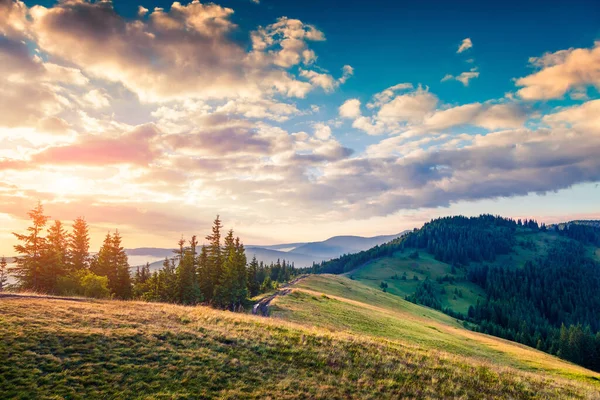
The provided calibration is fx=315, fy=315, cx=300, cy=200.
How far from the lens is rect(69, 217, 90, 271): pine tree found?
5475cm

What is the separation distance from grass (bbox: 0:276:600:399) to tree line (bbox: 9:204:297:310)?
25692 mm

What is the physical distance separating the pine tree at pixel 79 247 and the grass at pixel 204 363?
123ft

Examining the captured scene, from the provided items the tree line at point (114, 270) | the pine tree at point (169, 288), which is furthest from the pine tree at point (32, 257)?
the pine tree at point (169, 288)

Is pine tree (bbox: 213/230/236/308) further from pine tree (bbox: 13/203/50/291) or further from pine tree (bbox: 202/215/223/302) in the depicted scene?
A: pine tree (bbox: 13/203/50/291)

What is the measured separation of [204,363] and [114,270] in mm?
47634

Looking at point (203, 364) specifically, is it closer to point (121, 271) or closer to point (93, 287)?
point (93, 287)

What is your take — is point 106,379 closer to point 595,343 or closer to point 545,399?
point 545,399

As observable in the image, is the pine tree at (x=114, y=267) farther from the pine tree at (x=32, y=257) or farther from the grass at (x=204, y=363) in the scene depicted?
the grass at (x=204, y=363)

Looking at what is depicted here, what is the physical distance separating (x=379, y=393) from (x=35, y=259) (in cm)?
5194

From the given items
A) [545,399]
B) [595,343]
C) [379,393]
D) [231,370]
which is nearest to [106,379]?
[231,370]

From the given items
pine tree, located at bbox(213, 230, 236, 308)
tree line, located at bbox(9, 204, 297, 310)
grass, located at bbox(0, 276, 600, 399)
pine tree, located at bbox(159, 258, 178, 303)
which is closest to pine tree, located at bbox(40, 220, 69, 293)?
tree line, located at bbox(9, 204, 297, 310)

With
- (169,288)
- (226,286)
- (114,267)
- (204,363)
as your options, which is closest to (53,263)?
(114,267)

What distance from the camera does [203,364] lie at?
16.9 metres

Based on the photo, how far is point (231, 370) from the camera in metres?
16.8
